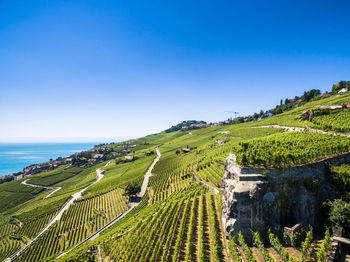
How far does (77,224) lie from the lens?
1880 inches

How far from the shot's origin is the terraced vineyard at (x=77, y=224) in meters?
40.5

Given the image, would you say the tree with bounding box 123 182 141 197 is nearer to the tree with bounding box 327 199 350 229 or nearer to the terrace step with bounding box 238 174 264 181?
the terrace step with bounding box 238 174 264 181

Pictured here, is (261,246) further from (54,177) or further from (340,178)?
(54,177)

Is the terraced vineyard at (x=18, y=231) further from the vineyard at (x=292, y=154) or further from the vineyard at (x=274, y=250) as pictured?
the vineyard at (x=292, y=154)

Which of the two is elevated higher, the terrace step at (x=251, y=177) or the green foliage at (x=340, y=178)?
the terrace step at (x=251, y=177)

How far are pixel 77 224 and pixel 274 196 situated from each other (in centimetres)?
5383

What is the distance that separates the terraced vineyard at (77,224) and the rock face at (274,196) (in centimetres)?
4052

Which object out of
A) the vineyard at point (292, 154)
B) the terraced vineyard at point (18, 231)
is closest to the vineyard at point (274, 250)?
the vineyard at point (292, 154)

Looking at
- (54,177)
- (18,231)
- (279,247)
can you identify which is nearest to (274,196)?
(279,247)

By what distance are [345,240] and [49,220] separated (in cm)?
7375

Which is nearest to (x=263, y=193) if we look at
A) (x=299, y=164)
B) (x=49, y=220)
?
(x=299, y=164)

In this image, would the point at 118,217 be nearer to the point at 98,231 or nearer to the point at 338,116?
the point at 98,231

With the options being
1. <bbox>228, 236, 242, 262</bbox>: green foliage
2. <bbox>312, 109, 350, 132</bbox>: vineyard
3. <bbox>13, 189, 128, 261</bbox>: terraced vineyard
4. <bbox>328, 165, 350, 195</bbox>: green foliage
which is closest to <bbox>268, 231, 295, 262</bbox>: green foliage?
<bbox>228, 236, 242, 262</bbox>: green foliage

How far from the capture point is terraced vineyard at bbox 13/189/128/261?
133ft
